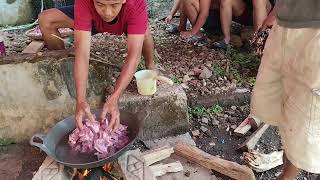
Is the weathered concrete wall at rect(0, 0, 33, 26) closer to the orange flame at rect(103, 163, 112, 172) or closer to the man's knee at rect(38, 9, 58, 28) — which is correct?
the man's knee at rect(38, 9, 58, 28)

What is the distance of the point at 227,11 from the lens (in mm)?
5070

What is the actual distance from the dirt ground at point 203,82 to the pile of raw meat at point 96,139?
899 mm

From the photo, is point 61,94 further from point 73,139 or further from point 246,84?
point 246,84

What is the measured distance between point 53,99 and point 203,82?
1.71 metres

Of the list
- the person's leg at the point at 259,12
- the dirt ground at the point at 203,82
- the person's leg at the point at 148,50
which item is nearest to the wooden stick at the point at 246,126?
the dirt ground at the point at 203,82

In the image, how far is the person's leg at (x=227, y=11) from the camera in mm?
5062

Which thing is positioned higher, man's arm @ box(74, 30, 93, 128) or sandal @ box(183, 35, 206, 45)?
man's arm @ box(74, 30, 93, 128)

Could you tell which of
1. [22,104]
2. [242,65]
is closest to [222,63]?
[242,65]

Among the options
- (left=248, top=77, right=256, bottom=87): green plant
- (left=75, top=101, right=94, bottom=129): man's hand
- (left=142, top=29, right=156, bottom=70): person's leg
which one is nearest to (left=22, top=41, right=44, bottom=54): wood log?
(left=142, top=29, right=156, bottom=70): person's leg

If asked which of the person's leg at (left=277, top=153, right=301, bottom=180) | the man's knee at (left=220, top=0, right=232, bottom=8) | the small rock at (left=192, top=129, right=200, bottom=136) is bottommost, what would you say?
the small rock at (left=192, top=129, right=200, bottom=136)

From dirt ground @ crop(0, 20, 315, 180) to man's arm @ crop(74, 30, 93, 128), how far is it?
2.48 feet

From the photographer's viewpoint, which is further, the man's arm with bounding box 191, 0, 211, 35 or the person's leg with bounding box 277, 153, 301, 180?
the man's arm with bounding box 191, 0, 211, 35

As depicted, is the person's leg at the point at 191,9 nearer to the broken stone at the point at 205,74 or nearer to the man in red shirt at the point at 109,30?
the broken stone at the point at 205,74

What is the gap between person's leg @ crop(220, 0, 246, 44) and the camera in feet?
16.6
